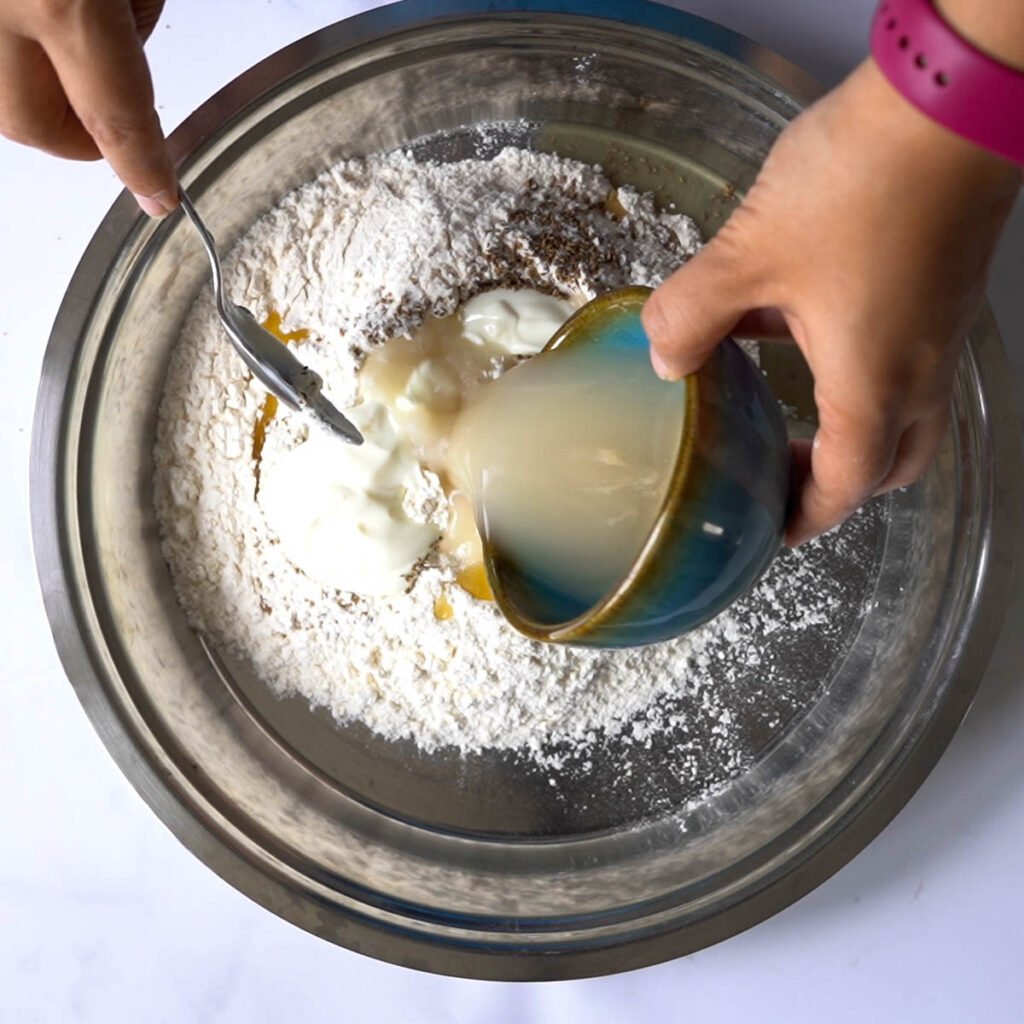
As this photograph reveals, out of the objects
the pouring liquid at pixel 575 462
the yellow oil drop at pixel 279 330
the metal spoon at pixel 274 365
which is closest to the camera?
the pouring liquid at pixel 575 462

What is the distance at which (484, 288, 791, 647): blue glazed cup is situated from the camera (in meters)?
0.67

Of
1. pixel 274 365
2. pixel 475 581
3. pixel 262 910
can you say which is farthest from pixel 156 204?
pixel 262 910

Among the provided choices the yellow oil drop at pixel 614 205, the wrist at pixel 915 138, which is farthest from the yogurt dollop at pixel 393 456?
the wrist at pixel 915 138

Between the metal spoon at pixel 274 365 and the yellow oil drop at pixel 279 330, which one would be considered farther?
the yellow oil drop at pixel 279 330

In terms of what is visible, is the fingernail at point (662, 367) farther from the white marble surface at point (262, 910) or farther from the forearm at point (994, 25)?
the white marble surface at point (262, 910)

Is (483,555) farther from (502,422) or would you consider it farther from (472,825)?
(472,825)

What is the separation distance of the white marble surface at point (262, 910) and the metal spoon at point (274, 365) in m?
0.26

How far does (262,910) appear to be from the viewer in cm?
104

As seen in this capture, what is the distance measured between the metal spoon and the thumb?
12.9 inches

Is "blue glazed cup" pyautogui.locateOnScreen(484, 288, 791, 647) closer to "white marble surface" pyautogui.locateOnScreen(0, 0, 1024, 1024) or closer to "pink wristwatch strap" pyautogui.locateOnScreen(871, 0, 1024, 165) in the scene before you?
"pink wristwatch strap" pyautogui.locateOnScreen(871, 0, 1024, 165)

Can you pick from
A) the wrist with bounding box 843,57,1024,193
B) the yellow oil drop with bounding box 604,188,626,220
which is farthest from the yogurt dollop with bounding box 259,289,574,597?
the wrist with bounding box 843,57,1024,193

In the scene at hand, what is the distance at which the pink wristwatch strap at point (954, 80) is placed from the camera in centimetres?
52

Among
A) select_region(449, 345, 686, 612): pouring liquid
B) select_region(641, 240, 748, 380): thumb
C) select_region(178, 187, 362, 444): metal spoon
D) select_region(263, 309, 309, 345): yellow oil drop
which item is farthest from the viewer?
select_region(263, 309, 309, 345): yellow oil drop

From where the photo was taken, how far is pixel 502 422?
35.1 inches
